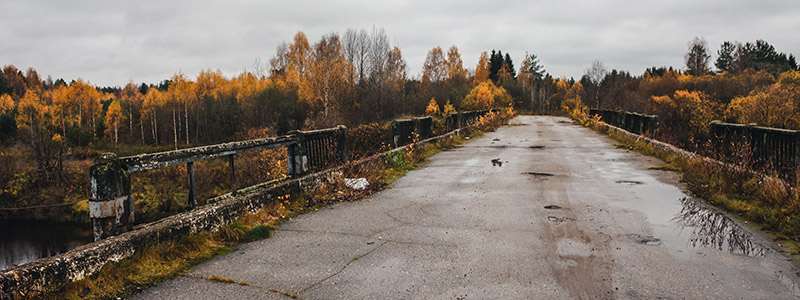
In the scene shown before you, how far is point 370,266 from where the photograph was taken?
14.2 ft

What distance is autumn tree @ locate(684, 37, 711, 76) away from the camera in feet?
213

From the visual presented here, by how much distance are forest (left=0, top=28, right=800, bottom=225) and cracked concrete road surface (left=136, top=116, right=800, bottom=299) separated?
70.9 feet

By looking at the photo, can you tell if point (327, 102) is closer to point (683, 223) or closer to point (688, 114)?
point (688, 114)

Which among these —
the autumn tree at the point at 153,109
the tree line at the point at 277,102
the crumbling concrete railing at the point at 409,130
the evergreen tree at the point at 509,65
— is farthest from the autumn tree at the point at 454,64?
the crumbling concrete railing at the point at 409,130

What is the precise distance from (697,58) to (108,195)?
3080 inches

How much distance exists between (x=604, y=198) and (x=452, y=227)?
10.8 ft

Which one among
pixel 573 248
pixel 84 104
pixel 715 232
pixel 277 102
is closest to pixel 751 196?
pixel 715 232

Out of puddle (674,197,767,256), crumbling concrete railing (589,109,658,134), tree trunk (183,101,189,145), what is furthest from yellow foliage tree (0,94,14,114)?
puddle (674,197,767,256)

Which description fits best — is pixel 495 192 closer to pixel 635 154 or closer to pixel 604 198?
pixel 604 198

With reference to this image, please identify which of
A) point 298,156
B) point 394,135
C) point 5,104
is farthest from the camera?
point 5,104

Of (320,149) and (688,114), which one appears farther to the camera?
(688,114)

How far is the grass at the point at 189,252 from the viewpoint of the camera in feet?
12.1

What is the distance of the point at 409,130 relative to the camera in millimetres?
14734

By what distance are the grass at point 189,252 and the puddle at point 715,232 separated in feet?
15.0
